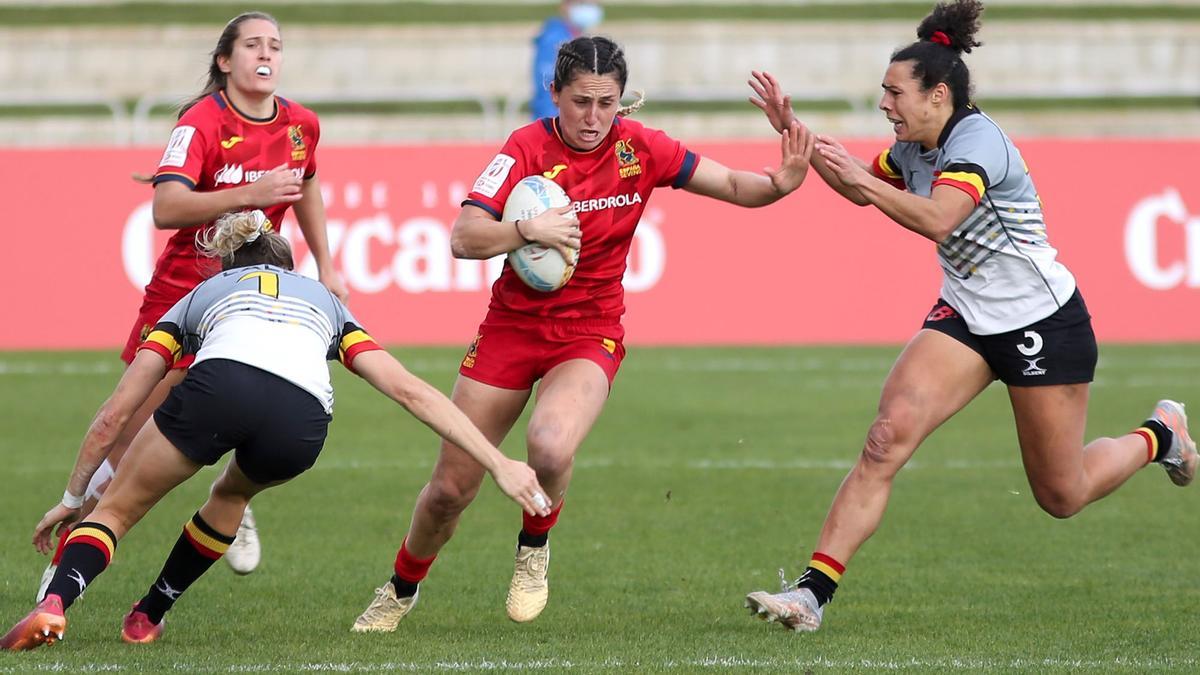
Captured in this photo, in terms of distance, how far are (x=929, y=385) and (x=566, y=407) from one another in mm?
1318

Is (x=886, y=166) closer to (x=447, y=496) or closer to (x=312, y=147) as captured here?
(x=447, y=496)

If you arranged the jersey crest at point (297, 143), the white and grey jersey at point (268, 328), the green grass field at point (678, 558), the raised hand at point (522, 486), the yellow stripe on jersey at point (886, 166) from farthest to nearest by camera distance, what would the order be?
the jersey crest at point (297, 143) → the yellow stripe on jersey at point (886, 166) → the green grass field at point (678, 558) → the white and grey jersey at point (268, 328) → the raised hand at point (522, 486)

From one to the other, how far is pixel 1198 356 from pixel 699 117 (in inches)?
360

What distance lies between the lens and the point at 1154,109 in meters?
23.9

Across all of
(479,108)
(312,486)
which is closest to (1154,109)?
(479,108)

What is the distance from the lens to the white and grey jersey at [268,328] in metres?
5.45

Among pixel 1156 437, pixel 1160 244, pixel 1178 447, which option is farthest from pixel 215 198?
pixel 1160 244

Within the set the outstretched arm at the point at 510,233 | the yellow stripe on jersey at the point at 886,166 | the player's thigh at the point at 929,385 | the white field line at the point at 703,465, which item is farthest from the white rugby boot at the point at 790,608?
the white field line at the point at 703,465

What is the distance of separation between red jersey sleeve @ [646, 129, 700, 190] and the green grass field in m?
1.65

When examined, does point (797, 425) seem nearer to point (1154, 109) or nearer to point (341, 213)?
point (341, 213)

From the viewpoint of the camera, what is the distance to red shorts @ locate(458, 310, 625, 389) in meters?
6.38

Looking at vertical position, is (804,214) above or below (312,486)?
above

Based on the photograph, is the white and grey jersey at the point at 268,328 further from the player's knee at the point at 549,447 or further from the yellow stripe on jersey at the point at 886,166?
the yellow stripe on jersey at the point at 886,166

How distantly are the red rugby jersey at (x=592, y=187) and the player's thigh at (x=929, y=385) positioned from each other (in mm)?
1097
